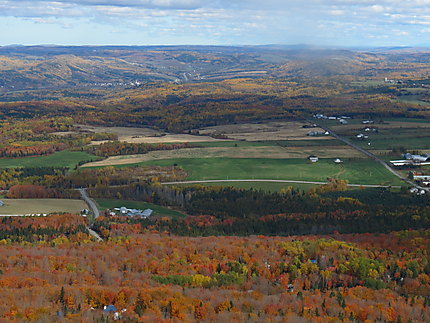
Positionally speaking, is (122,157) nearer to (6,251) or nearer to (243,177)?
(243,177)

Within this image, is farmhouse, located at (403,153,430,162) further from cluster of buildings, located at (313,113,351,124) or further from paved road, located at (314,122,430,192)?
cluster of buildings, located at (313,113,351,124)

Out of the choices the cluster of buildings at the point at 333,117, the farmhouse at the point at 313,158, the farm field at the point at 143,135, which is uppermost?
the cluster of buildings at the point at 333,117

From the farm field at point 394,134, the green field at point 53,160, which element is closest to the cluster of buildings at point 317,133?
the farm field at point 394,134

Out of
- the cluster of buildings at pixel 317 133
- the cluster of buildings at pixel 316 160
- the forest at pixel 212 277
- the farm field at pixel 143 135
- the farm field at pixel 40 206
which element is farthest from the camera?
the cluster of buildings at pixel 317 133

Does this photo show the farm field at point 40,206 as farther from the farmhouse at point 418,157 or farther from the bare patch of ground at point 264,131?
the bare patch of ground at point 264,131

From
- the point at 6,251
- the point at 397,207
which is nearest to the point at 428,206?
the point at 397,207
